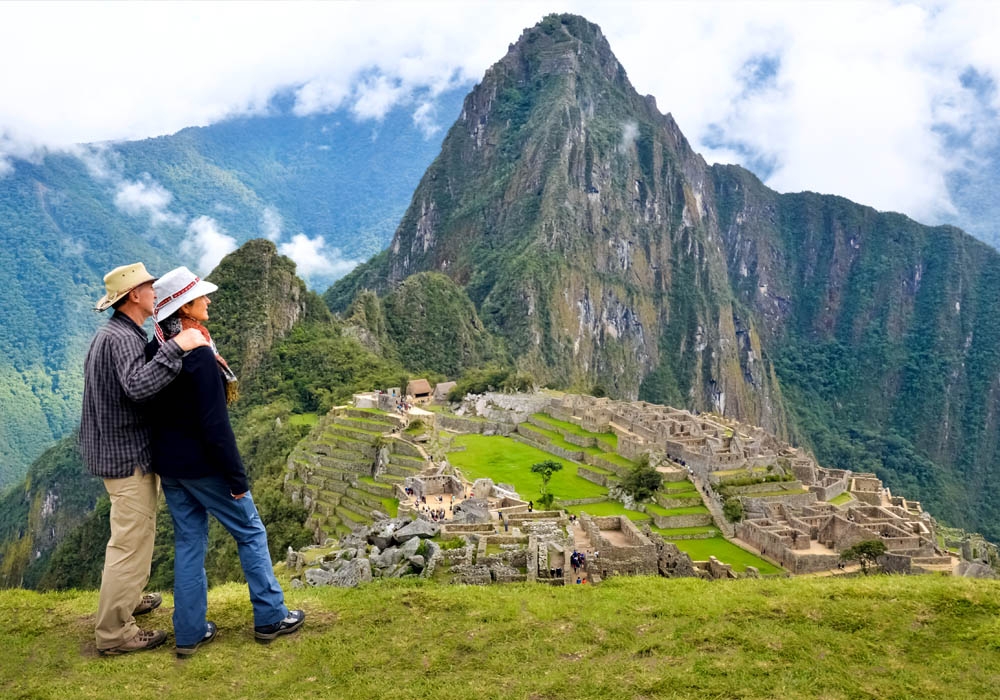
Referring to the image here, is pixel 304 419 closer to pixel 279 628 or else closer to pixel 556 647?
pixel 279 628

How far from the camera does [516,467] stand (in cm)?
3628

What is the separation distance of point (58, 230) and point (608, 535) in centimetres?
8740

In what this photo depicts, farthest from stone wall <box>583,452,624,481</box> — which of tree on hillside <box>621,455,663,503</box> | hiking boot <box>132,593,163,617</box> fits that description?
hiking boot <box>132,593,163,617</box>

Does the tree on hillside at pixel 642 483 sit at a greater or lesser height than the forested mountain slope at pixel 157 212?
lesser

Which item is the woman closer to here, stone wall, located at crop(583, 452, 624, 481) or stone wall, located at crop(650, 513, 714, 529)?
stone wall, located at crop(650, 513, 714, 529)

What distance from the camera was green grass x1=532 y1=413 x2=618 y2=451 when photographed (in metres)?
40.9

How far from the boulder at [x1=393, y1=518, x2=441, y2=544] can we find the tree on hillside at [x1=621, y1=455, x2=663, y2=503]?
2032cm

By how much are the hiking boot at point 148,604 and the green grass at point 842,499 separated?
3326 centimetres

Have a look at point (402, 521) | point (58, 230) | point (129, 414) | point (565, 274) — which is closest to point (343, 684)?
point (129, 414)

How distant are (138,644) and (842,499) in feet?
119

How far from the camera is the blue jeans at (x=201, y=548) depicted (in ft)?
23.1

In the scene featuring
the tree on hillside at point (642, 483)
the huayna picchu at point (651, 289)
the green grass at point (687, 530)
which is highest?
the huayna picchu at point (651, 289)

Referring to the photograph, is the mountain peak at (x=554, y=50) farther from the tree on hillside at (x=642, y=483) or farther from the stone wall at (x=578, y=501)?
the stone wall at (x=578, y=501)

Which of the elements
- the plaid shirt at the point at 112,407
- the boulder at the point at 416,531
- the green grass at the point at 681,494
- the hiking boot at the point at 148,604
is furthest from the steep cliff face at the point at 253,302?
the plaid shirt at the point at 112,407
